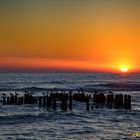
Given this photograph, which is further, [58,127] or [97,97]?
[97,97]

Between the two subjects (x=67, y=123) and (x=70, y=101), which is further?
(x=70, y=101)

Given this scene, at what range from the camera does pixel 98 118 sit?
37969 millimetres

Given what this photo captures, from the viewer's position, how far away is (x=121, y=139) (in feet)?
85.9

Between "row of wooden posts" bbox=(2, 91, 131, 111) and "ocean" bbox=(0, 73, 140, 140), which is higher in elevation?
"row of wooden posts" bbox=(2, 91, 131, 111)

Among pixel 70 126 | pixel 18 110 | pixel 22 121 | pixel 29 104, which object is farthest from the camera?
pixel 29 104

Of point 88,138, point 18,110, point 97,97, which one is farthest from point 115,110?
point 88,138

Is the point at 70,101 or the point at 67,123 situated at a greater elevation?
the point at 70,101

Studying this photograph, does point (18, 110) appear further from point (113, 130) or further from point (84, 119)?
point (113, 130)

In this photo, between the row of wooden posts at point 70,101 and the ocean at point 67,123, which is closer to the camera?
the ocean at point 67,123

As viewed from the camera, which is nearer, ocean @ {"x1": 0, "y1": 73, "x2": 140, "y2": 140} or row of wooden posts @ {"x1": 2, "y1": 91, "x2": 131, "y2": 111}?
ocean @ {"x1": 0, "y1": 73, "x2": 140, "y2": 140}

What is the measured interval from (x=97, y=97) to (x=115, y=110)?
6.99 meters

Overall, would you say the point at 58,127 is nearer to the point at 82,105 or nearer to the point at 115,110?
the point at 115,110

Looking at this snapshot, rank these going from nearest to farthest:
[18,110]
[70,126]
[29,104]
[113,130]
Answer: [113,130] < [70,126] < [18,110] < [29,104]

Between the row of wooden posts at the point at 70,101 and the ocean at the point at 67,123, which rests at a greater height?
the row of wooden posts at the point at 70,101
